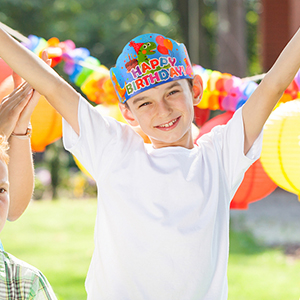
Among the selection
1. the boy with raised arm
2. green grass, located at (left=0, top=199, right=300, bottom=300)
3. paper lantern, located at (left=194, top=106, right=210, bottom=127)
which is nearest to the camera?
the boy with raised arm

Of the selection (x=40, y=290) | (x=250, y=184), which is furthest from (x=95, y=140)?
(x=250, y=184)

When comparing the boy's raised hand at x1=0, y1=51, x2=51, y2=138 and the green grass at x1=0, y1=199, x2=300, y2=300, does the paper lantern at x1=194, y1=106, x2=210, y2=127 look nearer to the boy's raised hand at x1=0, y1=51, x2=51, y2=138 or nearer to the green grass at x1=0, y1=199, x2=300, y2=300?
the boy's raised hand at x1=0, y1=51, x2=51, y2=138

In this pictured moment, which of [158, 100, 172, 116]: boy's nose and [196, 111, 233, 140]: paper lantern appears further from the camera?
[196, 111, 233, 140]: paper lantern

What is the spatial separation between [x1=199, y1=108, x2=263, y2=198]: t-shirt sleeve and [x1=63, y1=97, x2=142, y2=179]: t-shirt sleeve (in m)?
0.31

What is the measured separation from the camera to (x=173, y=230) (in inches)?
64.1

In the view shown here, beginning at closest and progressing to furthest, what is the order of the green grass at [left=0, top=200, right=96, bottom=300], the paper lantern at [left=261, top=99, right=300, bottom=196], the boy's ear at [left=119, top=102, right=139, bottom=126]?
the boy's ear at [left=119, top=102, right=139, bottom=126], the paper lantern at [left=261, top=99, right=300, bottom=196], the green grass at [left=0, top=200, right=96, bottom=300]

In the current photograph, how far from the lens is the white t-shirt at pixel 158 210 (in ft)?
5.34

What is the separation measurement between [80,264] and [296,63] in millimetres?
4407

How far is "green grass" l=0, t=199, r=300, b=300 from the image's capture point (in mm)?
4555

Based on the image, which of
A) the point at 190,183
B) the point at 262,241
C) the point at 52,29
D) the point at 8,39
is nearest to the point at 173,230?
the point at 190,183

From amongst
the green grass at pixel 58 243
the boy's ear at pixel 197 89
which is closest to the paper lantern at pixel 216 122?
the boy's ear at pixel 197 89

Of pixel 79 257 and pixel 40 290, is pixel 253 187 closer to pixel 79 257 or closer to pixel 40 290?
pixel 40 290

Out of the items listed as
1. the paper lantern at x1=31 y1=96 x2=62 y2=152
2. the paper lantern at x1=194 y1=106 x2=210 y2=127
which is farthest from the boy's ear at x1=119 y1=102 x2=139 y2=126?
the paper lantern at x1=194 y1=106 x2=210 y2=127

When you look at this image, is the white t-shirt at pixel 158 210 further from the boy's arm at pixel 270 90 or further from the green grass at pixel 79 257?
the green grass at pixel 79 257
